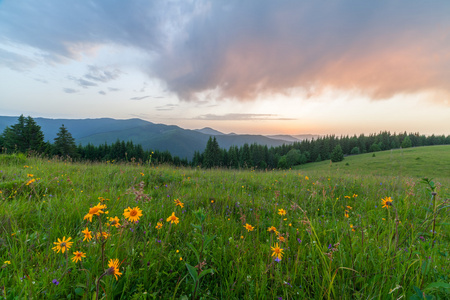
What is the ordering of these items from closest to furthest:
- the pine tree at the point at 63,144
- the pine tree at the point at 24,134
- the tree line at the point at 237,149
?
the pine tree at the point at 24,134
the tree line at the point at 237,149
the pine tree at the point at 63,144

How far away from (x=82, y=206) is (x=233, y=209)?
2780 millimetres

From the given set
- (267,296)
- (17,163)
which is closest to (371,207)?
(267,296)

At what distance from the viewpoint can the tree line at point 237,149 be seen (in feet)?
138

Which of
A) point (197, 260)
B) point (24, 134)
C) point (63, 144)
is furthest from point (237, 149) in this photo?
point (197, 260)

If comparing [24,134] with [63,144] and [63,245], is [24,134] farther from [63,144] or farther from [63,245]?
[63,245]

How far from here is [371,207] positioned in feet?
14.1

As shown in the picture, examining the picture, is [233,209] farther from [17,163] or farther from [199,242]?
[17,163]

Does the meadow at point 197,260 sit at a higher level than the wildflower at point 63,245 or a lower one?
lower

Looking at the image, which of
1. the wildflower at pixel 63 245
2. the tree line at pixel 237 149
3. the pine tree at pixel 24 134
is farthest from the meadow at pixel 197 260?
the pine tree at pixel 24 134

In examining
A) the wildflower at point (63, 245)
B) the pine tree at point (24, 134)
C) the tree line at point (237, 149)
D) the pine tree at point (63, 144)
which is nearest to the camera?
the wildflower at point (63, 245)

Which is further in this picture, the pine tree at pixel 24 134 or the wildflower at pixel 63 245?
the pine tree at pixel 24 134

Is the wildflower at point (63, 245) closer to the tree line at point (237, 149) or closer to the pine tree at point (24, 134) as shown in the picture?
the tree line at point (237, 149)

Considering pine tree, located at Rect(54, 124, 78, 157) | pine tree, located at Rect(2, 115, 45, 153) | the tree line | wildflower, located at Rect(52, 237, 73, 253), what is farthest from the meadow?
pine tree, located at Rect(54, 124, 78, 157)

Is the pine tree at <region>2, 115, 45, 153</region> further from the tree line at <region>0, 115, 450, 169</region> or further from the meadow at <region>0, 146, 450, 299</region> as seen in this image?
the meadow at <region>0, 146, 450, 299</region>
